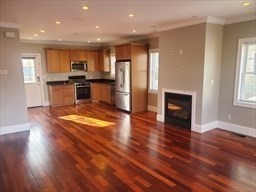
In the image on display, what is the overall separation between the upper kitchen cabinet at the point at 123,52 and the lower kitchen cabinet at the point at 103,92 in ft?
4.83

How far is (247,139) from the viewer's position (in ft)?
14.1

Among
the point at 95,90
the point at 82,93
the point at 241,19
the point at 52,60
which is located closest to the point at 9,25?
the point at 52,60

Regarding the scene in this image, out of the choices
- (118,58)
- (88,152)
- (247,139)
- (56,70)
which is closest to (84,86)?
(56,70)

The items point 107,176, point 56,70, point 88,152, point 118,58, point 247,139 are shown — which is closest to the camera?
point 107,176

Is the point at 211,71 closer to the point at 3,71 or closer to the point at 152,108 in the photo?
the point at 152,108

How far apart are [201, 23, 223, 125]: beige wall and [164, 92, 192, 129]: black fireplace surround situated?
0.41 metres

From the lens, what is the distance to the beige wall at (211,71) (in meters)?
4.51

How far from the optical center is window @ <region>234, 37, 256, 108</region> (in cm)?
439

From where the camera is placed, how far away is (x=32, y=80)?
787 cm

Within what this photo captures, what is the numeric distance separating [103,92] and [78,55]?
2045 mm

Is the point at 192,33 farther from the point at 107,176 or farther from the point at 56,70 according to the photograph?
the point at 56,70

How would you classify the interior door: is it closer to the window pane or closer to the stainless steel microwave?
the stainless steel microwave

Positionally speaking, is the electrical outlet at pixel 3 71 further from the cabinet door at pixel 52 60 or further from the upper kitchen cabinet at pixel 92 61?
the upper kitchen cabinet at pixel 92 61

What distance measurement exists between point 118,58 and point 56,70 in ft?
9.56
